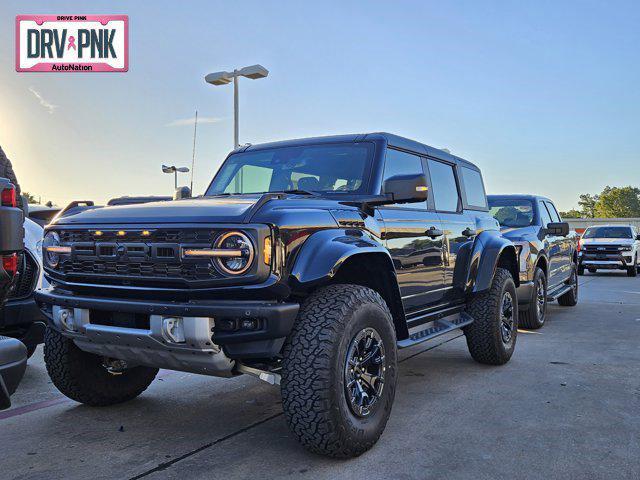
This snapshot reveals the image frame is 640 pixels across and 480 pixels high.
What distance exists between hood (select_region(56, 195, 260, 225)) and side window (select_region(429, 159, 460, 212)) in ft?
7.29

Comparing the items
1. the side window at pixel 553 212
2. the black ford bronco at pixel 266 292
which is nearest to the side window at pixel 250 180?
the black ford bronco at pixel 266 292

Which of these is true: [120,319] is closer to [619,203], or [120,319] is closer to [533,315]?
[533,315]

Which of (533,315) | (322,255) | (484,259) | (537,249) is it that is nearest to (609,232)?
(537,249)

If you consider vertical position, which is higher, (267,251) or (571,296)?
(267,251)

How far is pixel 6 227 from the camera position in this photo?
2844 millimetres

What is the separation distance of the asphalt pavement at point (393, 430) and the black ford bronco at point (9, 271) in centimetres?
74

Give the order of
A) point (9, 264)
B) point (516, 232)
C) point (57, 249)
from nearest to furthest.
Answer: point (9, 264) < point (57, 249) < point (516, 232)

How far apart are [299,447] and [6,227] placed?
1.94 m

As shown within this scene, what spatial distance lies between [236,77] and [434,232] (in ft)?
40.4

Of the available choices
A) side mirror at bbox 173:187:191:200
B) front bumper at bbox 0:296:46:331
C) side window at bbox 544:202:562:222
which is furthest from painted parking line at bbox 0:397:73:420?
side window at bbox 544:202:562:222

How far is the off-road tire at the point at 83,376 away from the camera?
3959mm

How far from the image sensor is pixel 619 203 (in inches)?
4503

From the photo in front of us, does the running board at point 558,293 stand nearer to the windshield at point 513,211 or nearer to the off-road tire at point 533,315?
the off-road tire at point 533,315

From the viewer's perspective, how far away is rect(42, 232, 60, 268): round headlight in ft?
11.9
